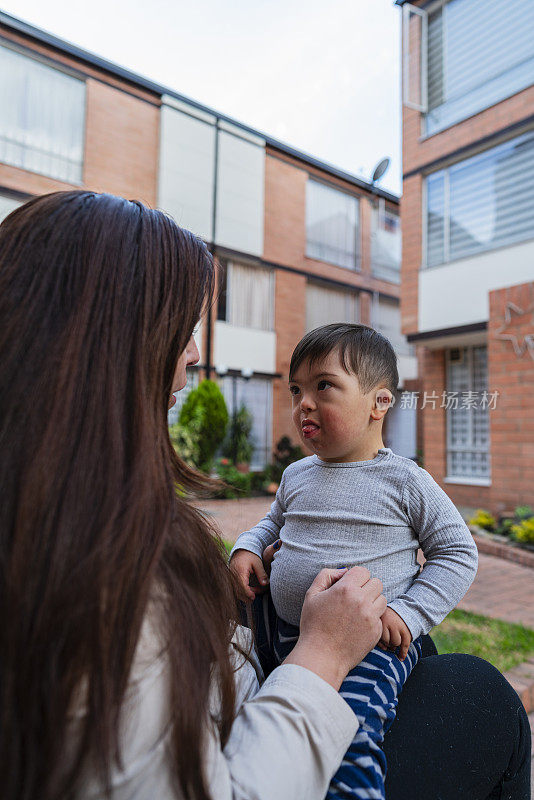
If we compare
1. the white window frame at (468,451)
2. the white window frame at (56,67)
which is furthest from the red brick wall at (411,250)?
the white window frame at (56,67)

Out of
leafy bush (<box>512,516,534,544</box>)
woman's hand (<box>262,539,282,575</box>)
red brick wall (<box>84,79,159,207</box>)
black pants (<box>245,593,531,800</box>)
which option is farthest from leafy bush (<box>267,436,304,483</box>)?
black pants (<box>245,593,531,800</box>)

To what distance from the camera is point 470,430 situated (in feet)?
21.0

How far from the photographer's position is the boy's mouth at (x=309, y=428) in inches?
43.6

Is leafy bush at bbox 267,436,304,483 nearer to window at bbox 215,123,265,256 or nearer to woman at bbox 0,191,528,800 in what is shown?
window at bbox 215,123,265,256

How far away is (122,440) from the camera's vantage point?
57cm

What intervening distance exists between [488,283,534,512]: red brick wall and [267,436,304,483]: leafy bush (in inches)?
191

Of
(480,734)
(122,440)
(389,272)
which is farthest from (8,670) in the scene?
(389,272)

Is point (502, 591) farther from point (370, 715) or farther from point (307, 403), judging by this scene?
point (370, 715)

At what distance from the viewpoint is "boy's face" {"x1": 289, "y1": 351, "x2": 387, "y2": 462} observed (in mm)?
1089

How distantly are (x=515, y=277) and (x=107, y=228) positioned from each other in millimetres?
6499

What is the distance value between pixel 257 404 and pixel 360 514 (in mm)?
9450

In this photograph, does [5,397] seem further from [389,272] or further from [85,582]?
[389,272]

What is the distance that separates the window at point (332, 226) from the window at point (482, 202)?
4.20 meters

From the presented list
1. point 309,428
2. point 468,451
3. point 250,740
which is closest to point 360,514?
point 309,428
